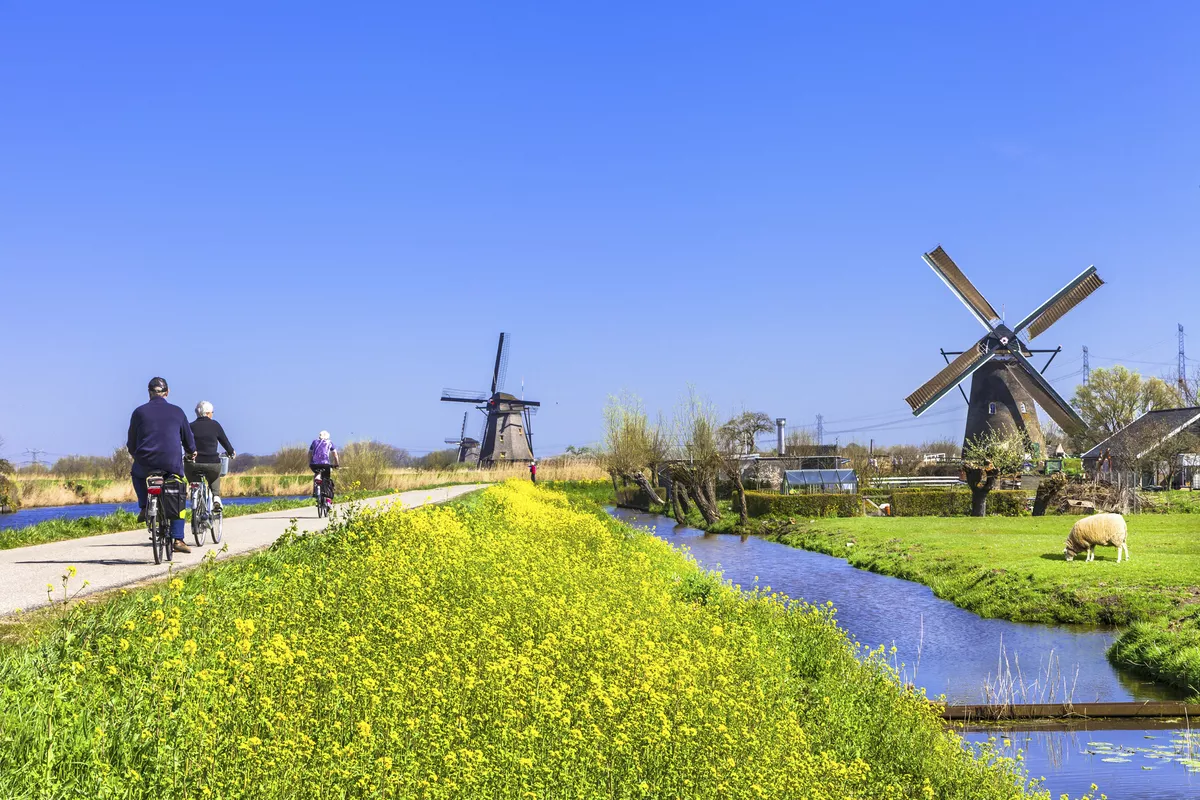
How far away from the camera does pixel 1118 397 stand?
81.2 meters

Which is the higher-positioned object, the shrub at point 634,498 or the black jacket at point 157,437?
the black jacket at point 157,437

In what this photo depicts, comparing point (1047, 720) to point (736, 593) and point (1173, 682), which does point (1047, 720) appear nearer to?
point (1173, 682)

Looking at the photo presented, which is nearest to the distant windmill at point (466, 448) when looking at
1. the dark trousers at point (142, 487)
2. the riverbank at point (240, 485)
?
the riverbank at point (240, 485)

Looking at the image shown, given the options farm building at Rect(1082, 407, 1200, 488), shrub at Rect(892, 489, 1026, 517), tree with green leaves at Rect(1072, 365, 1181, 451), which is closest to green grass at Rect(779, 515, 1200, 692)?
shrub at Rect(892, 489, 1026, 517)

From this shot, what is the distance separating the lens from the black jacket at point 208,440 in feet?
45.9

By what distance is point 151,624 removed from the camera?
640 centimetres

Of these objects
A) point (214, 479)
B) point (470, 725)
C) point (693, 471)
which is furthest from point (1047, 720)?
point (693, 471)

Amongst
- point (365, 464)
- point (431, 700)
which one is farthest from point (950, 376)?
point (431, 700)

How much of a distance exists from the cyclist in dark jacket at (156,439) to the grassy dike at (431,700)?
210 cm

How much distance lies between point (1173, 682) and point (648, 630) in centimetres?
807

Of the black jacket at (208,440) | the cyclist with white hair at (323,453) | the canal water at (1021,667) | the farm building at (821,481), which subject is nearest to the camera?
the canal water at (1021,667)

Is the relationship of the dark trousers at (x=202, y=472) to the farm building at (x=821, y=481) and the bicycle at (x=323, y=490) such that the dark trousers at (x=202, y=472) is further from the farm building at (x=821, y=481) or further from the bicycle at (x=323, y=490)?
the farm building at (x=821, y=481)

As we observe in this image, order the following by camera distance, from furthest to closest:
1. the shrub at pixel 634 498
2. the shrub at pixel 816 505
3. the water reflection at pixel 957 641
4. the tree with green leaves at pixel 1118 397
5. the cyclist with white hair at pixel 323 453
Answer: the tree with green leaves at pixel 1118 397 < the shrub at pixel 634 498 < the shrub at pixel 816 505 < the cyclist with white hair at pixel 323 453 < the water reflection at pixel 957 641

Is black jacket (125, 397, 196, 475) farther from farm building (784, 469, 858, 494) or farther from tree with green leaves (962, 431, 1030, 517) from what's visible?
farm building (784, 469, 858, 494)
